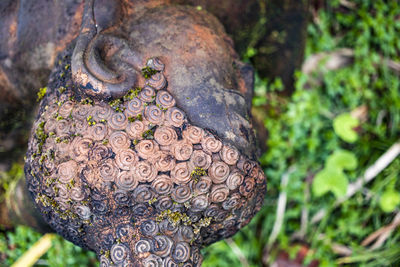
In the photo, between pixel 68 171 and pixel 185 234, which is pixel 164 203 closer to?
pixel 185 234

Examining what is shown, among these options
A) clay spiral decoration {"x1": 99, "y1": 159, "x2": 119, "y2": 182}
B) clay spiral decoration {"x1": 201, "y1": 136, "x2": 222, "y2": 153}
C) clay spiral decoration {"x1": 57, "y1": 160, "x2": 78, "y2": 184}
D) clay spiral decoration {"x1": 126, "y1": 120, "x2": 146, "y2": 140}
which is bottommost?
clay spiral decoration {"x1": 57, "y1": 160, "x2": 78, "y2": 184}

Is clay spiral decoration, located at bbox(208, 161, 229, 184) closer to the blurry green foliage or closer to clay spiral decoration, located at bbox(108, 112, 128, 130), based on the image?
clay spiral decoration, located at bbox(108, 112, 128, 130)

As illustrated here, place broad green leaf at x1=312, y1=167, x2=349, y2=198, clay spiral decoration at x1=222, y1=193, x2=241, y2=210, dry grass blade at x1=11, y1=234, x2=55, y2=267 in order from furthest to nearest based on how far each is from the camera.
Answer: broad green leaf at x1=312, y1=167, x2=349, y2=198 < dry grass blade at x1=11, y1=234, x2=55, y2=267 < clay spiral decoration at x1=222, y1=193, x2=241, y2=210

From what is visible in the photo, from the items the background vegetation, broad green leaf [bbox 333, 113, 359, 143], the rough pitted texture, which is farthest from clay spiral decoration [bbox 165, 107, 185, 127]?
broad green leaf [bbox 333, 113, 359, 143]

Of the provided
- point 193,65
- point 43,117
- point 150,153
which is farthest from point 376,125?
point 43,117

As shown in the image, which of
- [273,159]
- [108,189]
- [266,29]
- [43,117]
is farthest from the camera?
[273,159]

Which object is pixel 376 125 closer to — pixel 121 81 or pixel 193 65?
pixel 193 65
